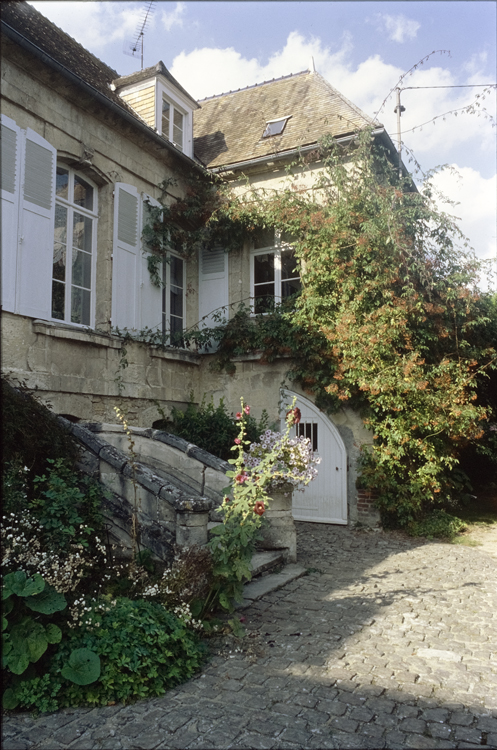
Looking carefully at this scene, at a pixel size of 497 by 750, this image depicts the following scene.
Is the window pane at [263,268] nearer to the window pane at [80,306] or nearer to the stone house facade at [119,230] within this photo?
the stone house facade at [119,230]

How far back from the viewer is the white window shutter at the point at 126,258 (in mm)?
8789

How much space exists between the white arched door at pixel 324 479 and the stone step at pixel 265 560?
319cm

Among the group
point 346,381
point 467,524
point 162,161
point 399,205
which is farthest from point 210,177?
point 467,524

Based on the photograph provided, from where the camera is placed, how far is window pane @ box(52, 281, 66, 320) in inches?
308

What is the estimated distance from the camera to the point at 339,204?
30.5 ft

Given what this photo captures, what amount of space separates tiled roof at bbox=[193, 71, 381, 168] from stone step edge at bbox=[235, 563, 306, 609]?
23.8 feet

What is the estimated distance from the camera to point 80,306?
8.34 metres

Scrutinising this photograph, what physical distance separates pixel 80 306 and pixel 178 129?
15.7 ft

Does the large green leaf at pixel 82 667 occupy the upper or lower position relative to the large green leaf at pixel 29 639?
lower

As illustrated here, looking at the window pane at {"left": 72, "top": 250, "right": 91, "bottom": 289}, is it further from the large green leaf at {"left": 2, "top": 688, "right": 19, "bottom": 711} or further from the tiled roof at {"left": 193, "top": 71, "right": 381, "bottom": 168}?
the large green leaf at {"left": 2, "top": 688, "right": 19, "bottom": 711}

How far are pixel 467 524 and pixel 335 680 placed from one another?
710 cm

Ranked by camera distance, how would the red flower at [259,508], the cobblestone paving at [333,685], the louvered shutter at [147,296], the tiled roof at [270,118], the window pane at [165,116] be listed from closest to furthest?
the cobblestone paving at [333,685] → the red flower at [259,508] → the louvered shutter at [147,296] → the tiled roof at [270,118] → the window pane at [165,116]

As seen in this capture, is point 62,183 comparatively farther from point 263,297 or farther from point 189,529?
point 189,529

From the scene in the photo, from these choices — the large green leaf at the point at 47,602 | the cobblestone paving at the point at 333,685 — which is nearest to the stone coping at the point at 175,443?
the cobblestone paving at the point at 333,685
